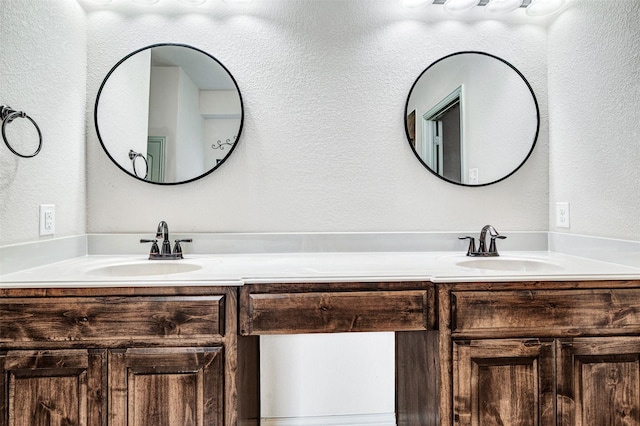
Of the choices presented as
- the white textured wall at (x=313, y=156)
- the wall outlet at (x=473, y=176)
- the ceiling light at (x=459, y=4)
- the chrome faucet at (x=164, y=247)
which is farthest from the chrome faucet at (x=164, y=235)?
the ceiling light at (x=459, y=4)

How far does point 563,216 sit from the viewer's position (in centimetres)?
178

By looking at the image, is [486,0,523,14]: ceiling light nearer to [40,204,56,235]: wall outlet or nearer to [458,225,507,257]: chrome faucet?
[458,225,507,257]: chrome faucet

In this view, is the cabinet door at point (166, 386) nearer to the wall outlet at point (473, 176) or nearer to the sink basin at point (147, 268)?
the sink basin at point (147, 268)

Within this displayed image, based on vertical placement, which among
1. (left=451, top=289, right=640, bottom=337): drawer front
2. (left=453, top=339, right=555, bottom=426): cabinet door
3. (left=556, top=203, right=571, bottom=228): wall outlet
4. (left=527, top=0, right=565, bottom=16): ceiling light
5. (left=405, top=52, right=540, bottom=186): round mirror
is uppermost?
(left=527, top=0, right=565, bottom=16): ceiling light

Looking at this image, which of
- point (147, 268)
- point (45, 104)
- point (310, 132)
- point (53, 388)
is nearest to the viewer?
point (53, 388)

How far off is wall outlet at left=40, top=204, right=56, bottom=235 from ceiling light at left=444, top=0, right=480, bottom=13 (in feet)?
6.46

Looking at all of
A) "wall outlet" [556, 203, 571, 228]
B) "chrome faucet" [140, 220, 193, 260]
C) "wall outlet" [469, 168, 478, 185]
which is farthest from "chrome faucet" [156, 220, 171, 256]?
"wall outlet" [556, 203, 571, 228]

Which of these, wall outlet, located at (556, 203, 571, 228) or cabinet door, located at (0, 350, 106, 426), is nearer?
cabinet door, located at (0, 350, 106, 426)

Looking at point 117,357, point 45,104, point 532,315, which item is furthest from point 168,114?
point 532,315

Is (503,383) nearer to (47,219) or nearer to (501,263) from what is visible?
(501,263)

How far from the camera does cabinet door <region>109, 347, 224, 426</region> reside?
46.3 inches

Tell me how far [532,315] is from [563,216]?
2.48ft

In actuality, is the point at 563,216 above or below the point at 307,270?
above

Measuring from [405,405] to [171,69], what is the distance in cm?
189
